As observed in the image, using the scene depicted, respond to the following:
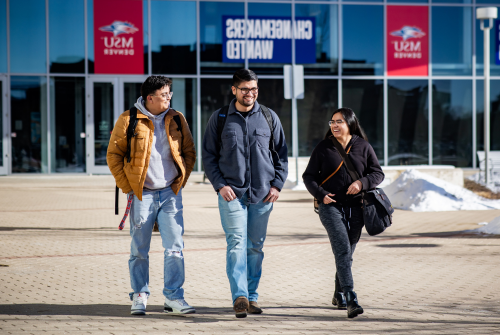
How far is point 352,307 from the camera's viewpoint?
4.52 m

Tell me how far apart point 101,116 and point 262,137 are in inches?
631

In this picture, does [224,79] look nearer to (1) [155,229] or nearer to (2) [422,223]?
(2) [422,223]

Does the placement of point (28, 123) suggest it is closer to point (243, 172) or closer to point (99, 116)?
point (99, 116)

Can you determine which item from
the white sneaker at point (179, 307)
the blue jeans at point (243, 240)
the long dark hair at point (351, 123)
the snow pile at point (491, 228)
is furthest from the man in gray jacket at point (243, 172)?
the snow pile at point (491, 228)

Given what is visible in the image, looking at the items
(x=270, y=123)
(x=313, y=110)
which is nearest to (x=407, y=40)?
(x=313, y=110)

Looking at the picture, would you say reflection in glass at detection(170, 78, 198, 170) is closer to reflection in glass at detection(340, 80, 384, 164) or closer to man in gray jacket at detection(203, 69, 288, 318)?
reflection in glass at detection(340, 80, 384, 164)

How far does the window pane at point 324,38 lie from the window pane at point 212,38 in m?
2.32

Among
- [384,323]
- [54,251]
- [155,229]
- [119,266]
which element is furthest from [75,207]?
[384,323]

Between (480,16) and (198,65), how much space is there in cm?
875

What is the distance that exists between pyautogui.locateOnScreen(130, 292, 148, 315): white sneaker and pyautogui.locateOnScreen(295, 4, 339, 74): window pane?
1691 centimetres

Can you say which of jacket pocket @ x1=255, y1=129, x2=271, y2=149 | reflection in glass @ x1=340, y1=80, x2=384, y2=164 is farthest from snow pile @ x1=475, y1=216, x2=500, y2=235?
reflection in glass @ x1=340, y1=80, x2=384, y2=164

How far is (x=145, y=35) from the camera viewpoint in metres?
20.2

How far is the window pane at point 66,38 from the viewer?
64.6ft

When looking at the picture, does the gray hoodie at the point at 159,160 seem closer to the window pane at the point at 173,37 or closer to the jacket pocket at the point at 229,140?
the jacket pocket at the point at 229,140
